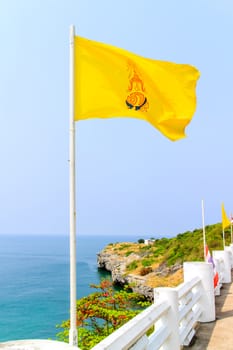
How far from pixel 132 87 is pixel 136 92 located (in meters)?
0.10

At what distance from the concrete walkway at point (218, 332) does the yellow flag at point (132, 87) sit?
12.1 feet

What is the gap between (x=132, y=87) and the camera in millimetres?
5777

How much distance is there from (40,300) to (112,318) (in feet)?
154

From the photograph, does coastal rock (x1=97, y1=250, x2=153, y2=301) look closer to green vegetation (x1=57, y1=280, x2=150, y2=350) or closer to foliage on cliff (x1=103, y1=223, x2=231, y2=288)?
foliage on cliff (x1=103, y1=223, x2=231, y2=288)

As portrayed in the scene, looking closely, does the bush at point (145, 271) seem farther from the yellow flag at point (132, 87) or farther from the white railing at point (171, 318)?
the yellow flag at point (132, 87)

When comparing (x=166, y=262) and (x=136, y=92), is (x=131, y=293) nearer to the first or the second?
(x=136, y=92)

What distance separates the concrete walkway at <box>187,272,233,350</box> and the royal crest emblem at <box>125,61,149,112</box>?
4220 mm

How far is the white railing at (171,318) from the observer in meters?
3.72

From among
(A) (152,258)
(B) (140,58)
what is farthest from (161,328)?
(A) (152,258)

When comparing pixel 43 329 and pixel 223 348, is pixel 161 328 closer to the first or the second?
pixel 223 348

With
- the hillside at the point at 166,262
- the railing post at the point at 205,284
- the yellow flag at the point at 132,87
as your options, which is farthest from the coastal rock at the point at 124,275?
the yellow flag at the point at 132,87

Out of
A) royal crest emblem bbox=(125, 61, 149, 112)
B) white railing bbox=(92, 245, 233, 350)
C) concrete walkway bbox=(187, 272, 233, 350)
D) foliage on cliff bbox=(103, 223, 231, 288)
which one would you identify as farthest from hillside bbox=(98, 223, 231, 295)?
royal crest emblem bbox=(125, 61, 149, 112)

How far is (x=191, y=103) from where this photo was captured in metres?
6.48

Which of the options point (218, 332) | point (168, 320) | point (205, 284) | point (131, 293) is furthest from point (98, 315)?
point (168, 320)
